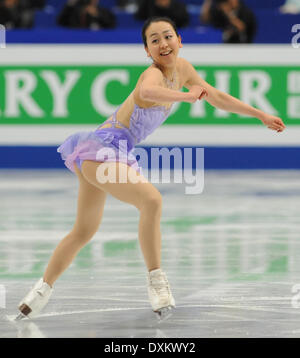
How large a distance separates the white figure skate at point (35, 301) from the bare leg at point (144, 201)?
20.9 inches

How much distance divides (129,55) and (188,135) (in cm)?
113

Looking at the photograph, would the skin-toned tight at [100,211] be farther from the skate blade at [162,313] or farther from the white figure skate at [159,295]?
the skate blade at [162,313]

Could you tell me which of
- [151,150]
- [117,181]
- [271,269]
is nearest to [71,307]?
[117,181]

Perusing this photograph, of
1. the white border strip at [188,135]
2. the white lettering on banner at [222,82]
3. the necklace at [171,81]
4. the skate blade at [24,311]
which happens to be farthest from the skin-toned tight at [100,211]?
the white lettering on banner at [222,82]

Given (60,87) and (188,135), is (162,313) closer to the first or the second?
(188,135)

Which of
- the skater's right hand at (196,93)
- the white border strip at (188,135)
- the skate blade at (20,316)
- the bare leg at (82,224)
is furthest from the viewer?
the white border strip at (188,135)

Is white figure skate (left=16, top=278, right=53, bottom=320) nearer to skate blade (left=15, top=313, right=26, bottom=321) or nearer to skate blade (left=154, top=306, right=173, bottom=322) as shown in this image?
skate blade (left=15, top=313, right=26, bottom=321)

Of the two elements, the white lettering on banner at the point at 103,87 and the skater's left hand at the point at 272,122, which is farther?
the white lettering on banner at the point at 103,87

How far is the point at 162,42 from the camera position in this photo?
15.7ft

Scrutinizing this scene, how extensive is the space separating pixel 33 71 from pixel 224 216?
13.4 feet

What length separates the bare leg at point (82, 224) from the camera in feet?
16.0

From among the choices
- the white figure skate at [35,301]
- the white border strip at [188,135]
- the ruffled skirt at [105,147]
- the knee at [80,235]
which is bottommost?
the white figure skate at [35,301]

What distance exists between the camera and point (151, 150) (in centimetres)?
1130
